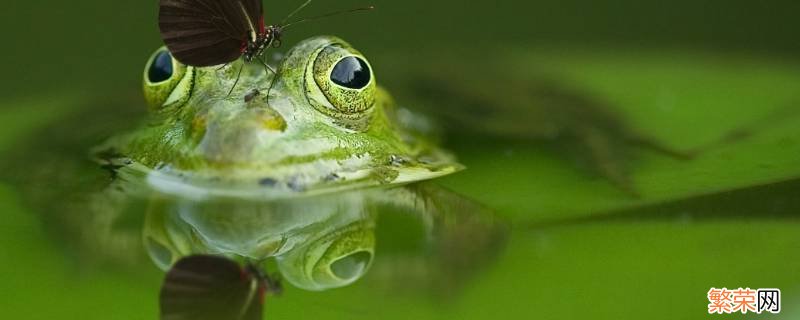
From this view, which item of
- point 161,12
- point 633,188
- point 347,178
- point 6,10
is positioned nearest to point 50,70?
point 6,10

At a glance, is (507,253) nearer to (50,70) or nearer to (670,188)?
(670,188)

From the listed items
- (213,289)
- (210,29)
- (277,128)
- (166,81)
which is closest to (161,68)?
(166,81)

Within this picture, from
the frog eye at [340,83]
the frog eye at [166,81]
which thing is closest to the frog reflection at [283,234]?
the frog eye at [340,83]

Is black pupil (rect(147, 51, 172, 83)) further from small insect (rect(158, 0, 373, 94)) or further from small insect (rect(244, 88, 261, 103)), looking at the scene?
small insect (rect(244, 88, 261, 103))

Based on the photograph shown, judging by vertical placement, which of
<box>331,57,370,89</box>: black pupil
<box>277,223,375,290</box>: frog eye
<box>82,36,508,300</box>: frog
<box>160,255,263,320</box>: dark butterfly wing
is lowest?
<box>160,255,263,320</box>: dark butterfly wing

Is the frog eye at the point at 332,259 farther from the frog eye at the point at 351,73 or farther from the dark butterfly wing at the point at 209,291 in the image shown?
the frog eye at the point at 351,73

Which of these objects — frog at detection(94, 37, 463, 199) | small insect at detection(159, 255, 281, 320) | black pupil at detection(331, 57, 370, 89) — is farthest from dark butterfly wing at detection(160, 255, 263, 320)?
black pupil at detection(331, 57, 370, 89)
